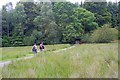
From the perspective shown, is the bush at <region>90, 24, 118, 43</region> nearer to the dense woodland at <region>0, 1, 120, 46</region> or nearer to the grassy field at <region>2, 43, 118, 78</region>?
the dense woodland at <region>0, 1, 120, 46</region>

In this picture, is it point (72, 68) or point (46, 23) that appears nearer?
point (72, 68)

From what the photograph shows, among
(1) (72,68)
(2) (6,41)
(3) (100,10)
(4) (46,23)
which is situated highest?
(3) (100,10)

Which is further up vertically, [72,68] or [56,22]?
[56,22]

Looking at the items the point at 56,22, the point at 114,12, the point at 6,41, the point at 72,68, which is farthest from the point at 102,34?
the point at 6,41

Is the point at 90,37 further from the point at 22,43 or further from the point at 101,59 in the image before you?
the point at 22,43

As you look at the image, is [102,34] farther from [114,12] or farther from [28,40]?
[28,40]

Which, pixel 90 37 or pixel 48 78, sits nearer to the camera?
pixel 48 78

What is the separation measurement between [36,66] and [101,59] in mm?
502

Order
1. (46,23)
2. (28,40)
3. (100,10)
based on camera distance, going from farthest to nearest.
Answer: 1. (100,10)
2. (46,23)
3. (28,40)

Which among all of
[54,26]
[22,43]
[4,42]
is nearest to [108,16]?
[54,26]

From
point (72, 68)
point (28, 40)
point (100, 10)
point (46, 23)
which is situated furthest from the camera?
point (100, 10)

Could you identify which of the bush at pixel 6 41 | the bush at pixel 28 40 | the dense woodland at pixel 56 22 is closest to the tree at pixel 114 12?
the dense woodland at pixel 56 22

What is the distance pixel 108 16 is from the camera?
2.14 m

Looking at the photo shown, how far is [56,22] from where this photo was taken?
7.13ft
